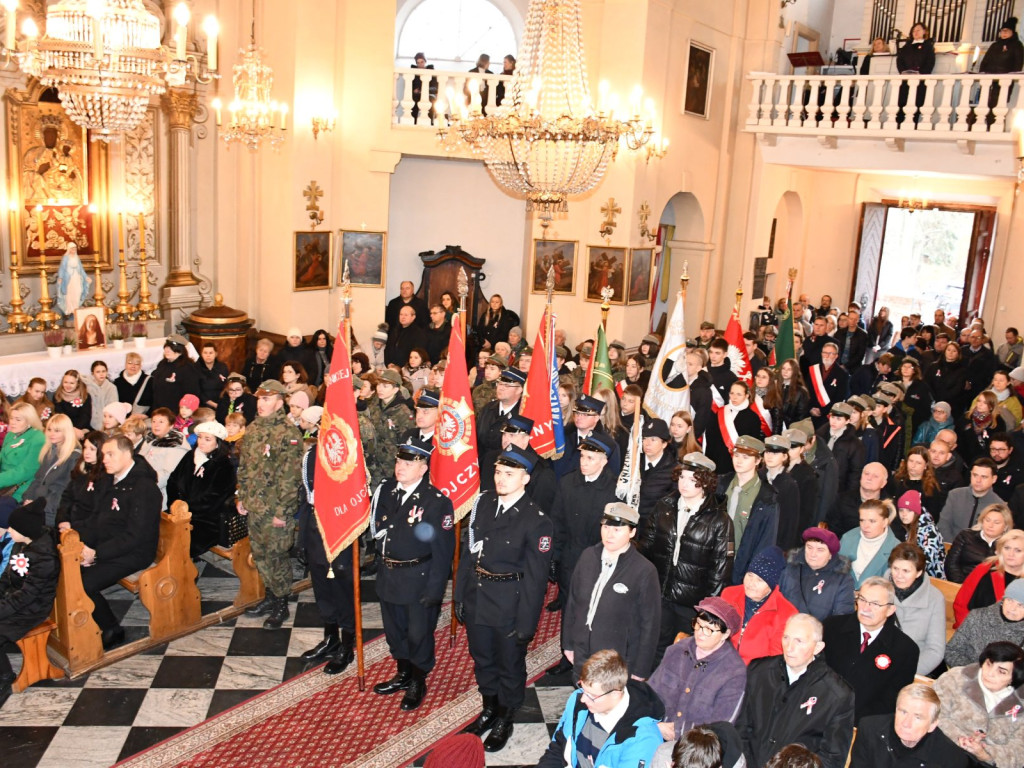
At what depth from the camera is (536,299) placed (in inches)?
609

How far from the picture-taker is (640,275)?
50.0ft

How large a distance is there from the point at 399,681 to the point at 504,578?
1.34 metres

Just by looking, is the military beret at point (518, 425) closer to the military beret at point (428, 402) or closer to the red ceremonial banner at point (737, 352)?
the military beret at point (428, 402)

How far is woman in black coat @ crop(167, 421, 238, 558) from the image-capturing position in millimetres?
7648

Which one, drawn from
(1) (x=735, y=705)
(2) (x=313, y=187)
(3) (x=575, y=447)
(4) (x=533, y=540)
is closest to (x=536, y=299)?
(2) (x=313, y=187)

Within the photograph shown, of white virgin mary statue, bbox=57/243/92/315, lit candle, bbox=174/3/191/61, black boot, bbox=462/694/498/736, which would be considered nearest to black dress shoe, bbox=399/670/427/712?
black boot, bbox=462/694/498/736

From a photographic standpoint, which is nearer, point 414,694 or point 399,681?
point 414,694

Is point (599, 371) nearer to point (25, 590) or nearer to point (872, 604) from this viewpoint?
point (872, 604)

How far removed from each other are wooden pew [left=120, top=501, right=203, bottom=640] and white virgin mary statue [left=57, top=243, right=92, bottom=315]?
19.5ft

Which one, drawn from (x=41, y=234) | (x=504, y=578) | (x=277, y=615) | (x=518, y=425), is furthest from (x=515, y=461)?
(x=41, y=234)

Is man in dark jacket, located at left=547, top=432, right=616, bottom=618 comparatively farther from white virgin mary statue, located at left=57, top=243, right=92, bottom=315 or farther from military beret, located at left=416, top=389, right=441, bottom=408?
white virgin mary statue, located at left=57, top=243, right=92, bottom=315

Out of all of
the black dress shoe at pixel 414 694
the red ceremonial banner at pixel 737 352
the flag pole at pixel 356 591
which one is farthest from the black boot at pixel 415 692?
the red ceremonial banner at pixel 737 352

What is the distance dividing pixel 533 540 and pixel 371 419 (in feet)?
9.63

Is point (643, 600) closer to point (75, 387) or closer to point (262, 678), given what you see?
point (262, 678)
